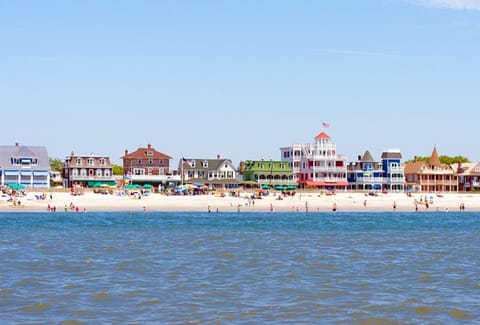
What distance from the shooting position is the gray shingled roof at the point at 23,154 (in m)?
122

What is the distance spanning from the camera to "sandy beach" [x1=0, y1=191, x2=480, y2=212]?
310 feet

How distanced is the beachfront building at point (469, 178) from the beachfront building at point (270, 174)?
33.4m

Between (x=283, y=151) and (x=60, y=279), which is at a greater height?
(x=283, y=151)

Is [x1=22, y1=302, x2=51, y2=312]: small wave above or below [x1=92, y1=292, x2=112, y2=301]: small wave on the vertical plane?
below

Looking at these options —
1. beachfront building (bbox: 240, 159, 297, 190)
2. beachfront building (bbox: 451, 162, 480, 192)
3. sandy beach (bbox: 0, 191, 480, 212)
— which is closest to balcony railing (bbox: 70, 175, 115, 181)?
sandy beach (bbox: 0, 191, 480, 212)

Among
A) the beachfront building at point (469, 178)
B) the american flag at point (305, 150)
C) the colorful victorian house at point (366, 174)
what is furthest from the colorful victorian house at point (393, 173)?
the american flag at point (305, 150)

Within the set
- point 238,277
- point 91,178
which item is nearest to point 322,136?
point 91,178

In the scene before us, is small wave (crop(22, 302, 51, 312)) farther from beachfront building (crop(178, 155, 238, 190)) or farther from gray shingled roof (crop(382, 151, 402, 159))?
gray shingled roof (crop(382, 151, 402, 159))

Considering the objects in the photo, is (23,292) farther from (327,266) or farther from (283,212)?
(283,212)

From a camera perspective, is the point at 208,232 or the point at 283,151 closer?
the point at 208,232

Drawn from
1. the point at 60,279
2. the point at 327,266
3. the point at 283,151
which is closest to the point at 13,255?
the point at 60,279

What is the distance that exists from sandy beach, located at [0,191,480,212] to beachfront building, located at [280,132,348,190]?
19650 mm

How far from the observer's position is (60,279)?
31.0m

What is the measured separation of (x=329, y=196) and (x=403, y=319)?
8930cm
